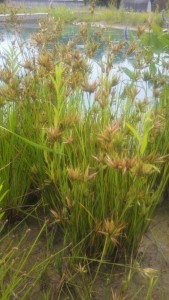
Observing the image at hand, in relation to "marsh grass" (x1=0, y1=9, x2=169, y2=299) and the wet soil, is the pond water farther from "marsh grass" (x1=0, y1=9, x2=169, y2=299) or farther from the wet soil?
the wet soil

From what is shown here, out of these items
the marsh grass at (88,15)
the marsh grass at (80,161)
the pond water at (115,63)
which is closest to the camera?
the marsh grass at (80,161)

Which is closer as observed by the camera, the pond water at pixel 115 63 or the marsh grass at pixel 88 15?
the pond water at pixel 115 63

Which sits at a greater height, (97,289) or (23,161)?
(23,161)

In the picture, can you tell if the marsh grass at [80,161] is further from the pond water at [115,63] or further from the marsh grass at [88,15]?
the marsh grass at [88,15]

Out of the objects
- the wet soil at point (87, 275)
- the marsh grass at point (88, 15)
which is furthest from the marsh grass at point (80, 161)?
the marsh grass at point (88, 15)

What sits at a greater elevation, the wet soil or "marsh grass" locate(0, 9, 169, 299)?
"marsh grass" locate(0, 9, 169, 299)

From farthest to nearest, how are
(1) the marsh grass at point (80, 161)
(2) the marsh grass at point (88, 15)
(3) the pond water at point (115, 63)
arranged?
(2) the marsh grass at point (88, 15), (3) the pond water at point (115, 63), (1) the marsh grass at point (80, 161)

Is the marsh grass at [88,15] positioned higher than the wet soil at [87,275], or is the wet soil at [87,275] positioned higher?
the marsh grass at [88,15]

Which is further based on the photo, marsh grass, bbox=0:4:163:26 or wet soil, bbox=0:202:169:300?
marsh grass, bbox=0:4:163:26

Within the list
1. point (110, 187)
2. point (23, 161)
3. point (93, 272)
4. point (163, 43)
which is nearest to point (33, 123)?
point (23, 161)

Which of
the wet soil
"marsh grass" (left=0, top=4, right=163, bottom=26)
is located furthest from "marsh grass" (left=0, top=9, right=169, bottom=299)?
"marsh grass" (left=0, top=4, right=163, bottom=26)

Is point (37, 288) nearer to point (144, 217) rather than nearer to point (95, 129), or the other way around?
point (144, 217)
